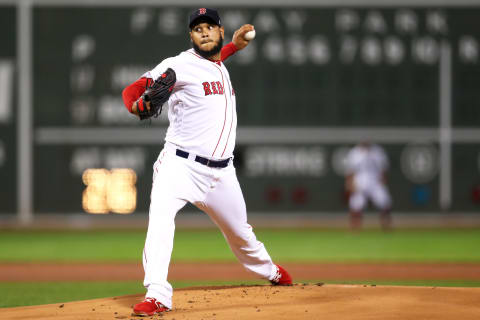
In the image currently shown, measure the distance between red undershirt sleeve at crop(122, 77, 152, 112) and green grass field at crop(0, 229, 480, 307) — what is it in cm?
213

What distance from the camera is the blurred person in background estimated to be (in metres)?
12.1

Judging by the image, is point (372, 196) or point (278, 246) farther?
point (372, 196)

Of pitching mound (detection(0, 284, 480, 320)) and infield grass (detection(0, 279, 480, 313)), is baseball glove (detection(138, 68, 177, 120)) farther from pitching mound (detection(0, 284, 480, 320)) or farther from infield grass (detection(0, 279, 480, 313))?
infield grass (detection(0, 279, 480, 313))

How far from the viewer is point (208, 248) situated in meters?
10.4

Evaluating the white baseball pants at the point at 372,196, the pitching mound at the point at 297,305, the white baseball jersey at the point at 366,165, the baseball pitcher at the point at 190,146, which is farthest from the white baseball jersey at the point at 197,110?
the white baseball pants at the point at 372,196

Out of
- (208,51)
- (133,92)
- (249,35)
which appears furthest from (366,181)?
(133,92)

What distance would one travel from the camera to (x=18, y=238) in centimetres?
1173

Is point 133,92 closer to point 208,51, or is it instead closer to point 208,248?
point 208,51

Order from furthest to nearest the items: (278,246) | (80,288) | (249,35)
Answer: (278,246)
(80,288)
(249,35)

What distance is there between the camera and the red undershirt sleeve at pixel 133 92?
170 inches

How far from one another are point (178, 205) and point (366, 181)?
798cm

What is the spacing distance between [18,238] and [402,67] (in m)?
6.50

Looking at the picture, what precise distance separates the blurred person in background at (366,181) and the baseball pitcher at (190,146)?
753 centimetres

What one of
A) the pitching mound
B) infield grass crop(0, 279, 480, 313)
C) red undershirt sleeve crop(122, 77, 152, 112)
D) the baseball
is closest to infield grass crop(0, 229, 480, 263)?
infield grass crop(0, 279, 480, 313)
